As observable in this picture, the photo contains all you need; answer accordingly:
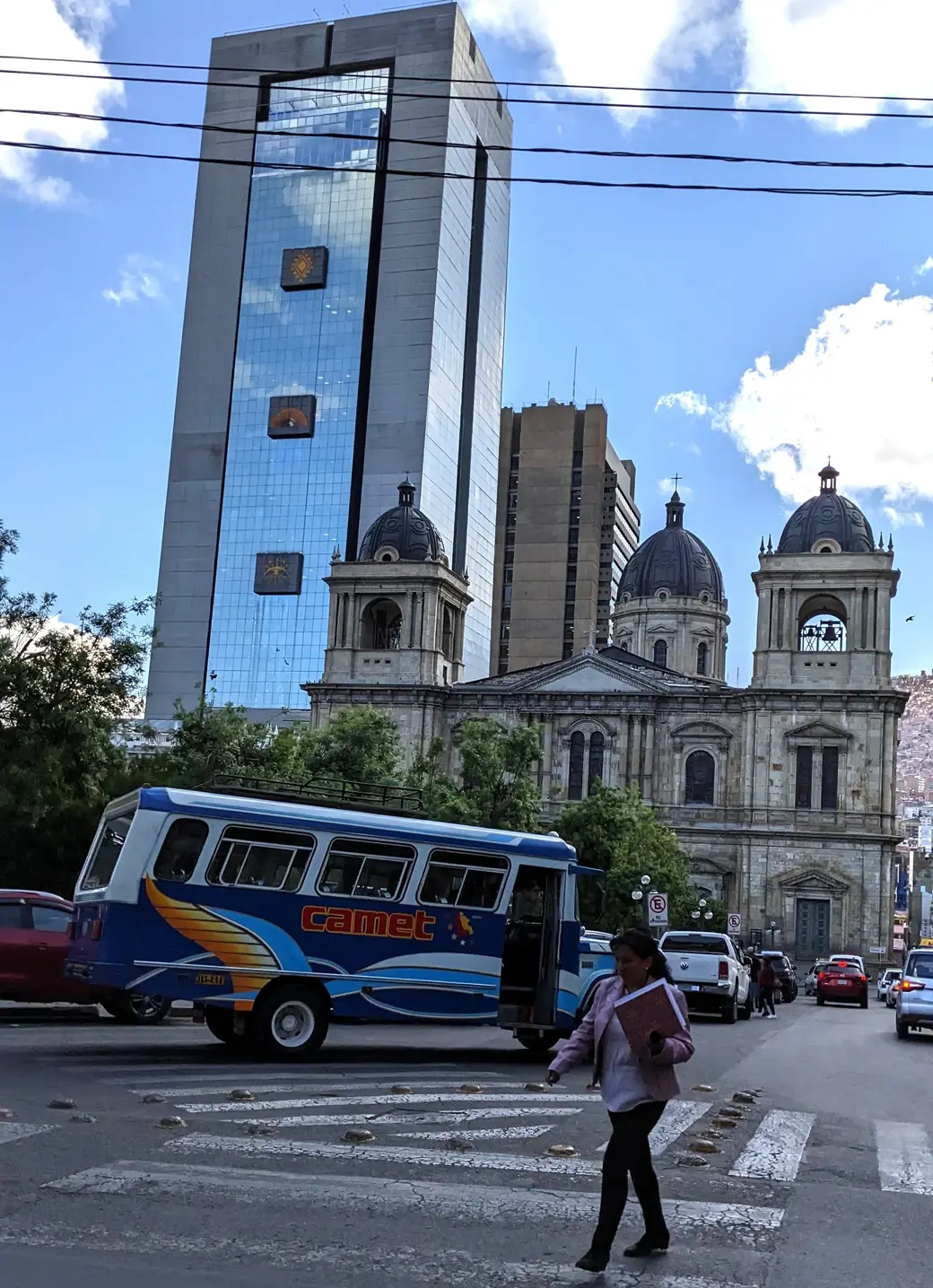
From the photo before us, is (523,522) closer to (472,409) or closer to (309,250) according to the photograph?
(472,409)

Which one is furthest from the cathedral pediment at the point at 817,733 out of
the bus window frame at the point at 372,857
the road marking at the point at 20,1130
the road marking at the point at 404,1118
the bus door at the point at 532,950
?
the road marking at the point at 20,1130

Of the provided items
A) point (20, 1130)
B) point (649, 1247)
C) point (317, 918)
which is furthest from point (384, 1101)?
point (649, 1247)

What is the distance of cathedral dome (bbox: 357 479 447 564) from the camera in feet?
241

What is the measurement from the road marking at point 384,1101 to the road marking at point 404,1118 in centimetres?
44

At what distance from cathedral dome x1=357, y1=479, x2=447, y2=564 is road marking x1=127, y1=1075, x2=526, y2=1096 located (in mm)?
58727

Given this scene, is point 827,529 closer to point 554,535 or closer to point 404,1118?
point 404,1118

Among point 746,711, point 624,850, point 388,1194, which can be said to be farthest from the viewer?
point 746,711

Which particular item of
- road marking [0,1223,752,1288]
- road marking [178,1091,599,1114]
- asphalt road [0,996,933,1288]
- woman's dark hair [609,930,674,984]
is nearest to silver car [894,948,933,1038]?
asphalt road [0,996,933,1288]

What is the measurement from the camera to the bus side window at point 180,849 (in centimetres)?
1576

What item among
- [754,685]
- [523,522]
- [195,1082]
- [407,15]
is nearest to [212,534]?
[523,522]

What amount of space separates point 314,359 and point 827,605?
189 ft

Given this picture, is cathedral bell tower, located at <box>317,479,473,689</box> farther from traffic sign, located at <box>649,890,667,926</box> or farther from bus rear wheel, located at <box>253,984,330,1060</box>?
bus rear wheel, located at <box>253,984,330,1060</box>

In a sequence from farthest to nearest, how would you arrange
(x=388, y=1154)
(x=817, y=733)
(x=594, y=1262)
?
1. (x=817, y=733)
2. (x=388, y=1154)
3. (x=594, y=1262)

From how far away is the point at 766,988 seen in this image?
3198 cm
